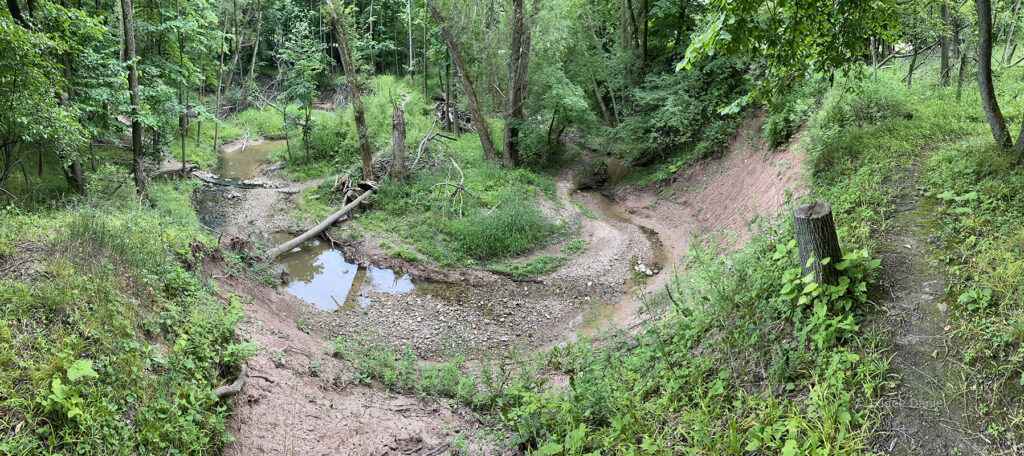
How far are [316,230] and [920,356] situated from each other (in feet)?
39.5

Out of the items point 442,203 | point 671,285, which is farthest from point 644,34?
point 671,285

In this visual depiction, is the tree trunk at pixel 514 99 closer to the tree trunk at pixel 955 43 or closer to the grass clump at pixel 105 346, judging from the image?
the tree trunk at pixel 955 43

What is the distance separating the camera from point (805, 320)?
171 inches

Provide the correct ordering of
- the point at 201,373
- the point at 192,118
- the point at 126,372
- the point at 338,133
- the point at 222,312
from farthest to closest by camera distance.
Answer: the point at 192,118 < the point at 338,133 < the point at 222,312 < the point at 201,373 < the point at 126,372

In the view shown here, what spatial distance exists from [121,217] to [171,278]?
7.78 feet

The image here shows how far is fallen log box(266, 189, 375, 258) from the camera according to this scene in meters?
11.2

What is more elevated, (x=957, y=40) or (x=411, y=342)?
(x=957, y=40)

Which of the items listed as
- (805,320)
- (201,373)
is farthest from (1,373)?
(805,320)

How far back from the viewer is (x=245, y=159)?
2175cm

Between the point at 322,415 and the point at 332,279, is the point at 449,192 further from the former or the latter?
the point at 322,415

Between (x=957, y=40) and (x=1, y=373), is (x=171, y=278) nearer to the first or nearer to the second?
(x=1, y=373)

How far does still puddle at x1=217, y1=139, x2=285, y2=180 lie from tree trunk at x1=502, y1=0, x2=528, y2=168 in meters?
10.5

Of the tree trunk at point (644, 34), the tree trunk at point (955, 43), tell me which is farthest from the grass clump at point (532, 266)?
the tree trunk at point (644, 34)

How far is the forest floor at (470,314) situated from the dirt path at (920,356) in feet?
6.20
